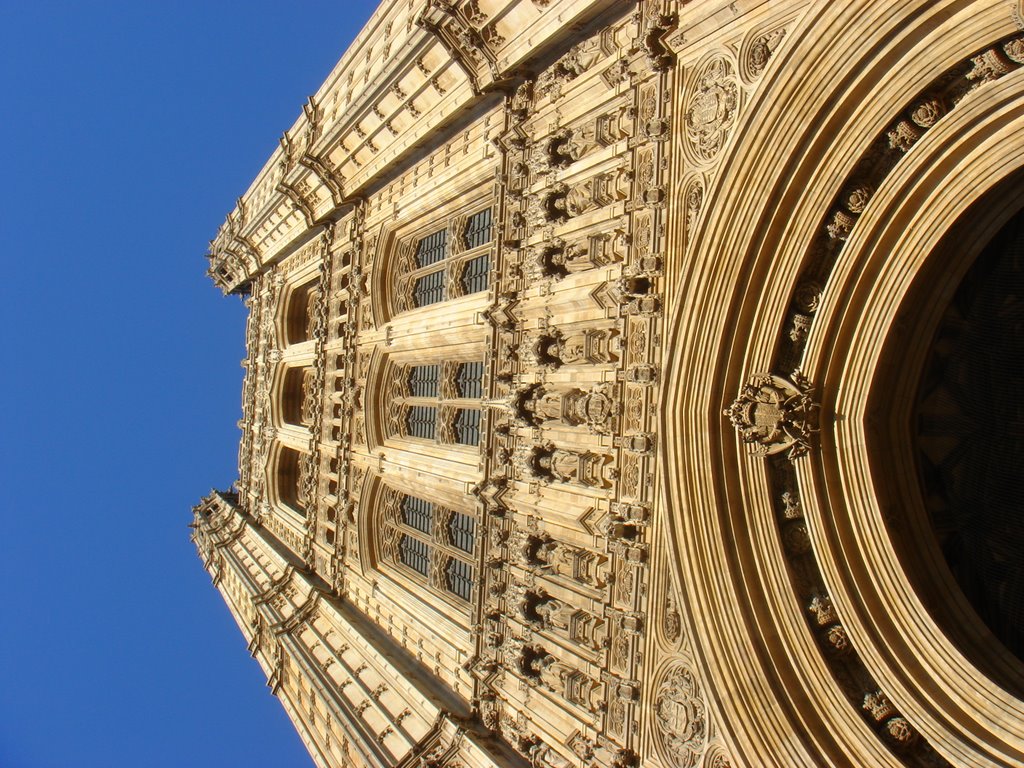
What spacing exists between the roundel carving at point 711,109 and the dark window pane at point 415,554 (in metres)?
15.8

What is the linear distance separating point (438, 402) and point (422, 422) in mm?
1927

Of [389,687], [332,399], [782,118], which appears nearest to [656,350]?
[782,118]

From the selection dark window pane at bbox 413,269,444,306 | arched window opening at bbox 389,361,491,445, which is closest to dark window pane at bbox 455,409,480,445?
arched window opening at bbox 389,361,491,445

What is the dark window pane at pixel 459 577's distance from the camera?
2228 cm

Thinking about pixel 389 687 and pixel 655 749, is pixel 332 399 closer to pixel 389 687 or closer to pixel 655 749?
pixel 389 687

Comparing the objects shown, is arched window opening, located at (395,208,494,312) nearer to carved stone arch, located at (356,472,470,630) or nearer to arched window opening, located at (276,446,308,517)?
carved stone arch, located at (356,472,470,630)

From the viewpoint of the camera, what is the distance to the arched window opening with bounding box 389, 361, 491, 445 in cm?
2225

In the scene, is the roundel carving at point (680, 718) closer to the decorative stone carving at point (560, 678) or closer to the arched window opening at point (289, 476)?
the decorative stone carving at point (560, 678)

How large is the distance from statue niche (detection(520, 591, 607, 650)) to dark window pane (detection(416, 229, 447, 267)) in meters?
11.6

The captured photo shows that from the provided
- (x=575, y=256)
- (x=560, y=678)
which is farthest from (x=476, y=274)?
(x=560, y=678)

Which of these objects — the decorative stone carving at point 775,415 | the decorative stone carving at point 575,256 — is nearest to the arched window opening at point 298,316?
the decorative stone carving at point 575,256

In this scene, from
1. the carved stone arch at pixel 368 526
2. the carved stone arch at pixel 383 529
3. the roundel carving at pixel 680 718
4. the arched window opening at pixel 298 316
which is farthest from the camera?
the arched window opening at pixel 298 316

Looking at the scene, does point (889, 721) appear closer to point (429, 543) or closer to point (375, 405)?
point (429, 543)

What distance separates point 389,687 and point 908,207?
19.3 m
